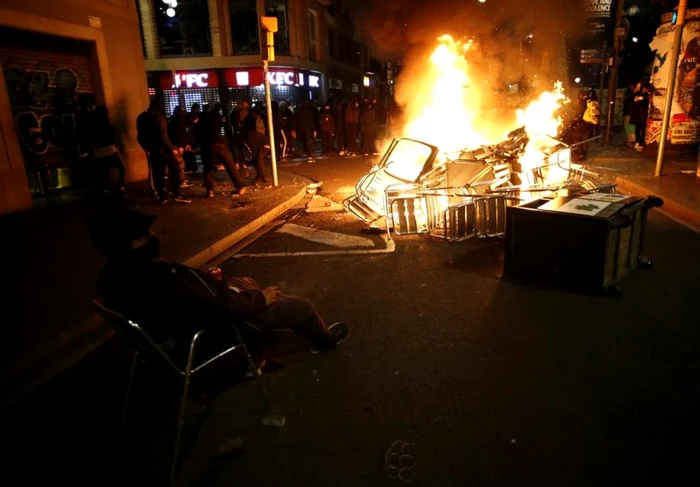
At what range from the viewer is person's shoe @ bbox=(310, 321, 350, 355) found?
12.1 ft

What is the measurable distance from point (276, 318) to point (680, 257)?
15.8 feet

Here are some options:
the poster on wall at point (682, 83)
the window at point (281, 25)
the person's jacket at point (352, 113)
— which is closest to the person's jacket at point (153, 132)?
the person's jacket at point (352, 113)

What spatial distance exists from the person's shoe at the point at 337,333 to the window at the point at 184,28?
2083 cm

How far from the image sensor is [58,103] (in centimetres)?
955

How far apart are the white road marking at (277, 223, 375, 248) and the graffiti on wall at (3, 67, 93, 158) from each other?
542 cm

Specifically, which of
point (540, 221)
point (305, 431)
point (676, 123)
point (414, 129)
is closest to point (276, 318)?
point (305, 431)

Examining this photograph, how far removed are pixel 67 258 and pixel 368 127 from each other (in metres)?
12.4

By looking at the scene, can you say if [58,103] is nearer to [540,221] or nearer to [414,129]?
[414,129]

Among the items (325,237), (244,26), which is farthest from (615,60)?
(244,26)

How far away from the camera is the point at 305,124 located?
15789 millimetres

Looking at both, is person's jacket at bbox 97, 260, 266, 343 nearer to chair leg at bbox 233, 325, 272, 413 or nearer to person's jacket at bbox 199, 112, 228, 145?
chair leg at bbox 233, 325, 272, 413

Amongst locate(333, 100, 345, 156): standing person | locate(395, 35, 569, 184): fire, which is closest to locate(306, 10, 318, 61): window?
locate(333, 100, 345, 156): standing person

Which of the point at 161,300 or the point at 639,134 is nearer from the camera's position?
the point at 161,300

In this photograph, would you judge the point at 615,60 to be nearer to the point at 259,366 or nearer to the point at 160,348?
the point at 259,366
